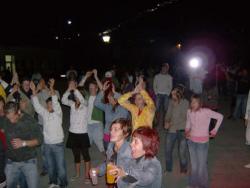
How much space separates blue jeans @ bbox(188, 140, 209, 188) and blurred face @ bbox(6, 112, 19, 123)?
3.10 metres

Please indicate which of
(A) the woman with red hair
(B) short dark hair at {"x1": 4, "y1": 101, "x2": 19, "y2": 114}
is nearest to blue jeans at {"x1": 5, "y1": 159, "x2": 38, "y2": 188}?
(B) short dark hair at {"x1": 4, "y1": 101, "x2": 19, "y2": 114}

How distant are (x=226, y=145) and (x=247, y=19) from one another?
24946 mm

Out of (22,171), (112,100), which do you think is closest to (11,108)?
(22,171)

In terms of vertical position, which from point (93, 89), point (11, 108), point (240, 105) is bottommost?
point (240, 105)

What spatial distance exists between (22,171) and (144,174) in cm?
258

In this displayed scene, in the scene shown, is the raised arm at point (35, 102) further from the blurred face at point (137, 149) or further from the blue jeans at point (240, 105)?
the blue jeans at point (240, 105)

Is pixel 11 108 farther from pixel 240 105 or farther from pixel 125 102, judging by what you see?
pixel 240 105

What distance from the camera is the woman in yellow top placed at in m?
6.89

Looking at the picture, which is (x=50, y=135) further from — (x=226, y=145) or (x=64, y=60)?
(x=64, y=60)

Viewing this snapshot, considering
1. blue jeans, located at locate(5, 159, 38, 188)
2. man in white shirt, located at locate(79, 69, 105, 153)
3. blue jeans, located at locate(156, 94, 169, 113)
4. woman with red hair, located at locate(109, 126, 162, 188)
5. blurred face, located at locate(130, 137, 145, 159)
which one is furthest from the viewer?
blue jeans, located at locate(156, 94, 169, 113)

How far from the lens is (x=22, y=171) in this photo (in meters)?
5.68

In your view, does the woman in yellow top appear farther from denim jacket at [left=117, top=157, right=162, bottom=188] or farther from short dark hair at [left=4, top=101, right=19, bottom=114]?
denim jacket at [left=117, top=157, right=162, bottom=188]

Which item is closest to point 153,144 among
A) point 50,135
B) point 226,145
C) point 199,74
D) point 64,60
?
point 50,135

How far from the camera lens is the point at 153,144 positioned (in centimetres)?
385
